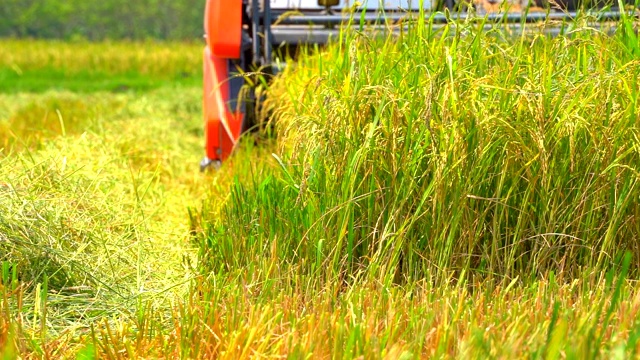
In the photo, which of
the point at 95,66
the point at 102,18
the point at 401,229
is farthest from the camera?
the point at 102,18

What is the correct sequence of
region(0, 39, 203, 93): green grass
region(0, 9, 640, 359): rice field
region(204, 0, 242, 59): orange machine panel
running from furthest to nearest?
region(0, 39, 203, 93): green grass
region(204, 0, 242, 59): orange machine panel
region(0, 9, 640, 359): rice field

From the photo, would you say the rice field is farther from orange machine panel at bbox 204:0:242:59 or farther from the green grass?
the green grass

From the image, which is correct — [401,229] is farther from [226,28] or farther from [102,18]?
[102,18]

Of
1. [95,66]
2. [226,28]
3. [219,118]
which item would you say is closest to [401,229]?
[226,28]

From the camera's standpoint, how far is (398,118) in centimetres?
275

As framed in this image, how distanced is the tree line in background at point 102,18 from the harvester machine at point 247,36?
3660cm

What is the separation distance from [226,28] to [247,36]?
0.32 meters

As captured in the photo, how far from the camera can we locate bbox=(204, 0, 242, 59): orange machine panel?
461cm

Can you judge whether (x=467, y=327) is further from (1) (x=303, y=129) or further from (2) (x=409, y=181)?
(1) (x=303, y=129)

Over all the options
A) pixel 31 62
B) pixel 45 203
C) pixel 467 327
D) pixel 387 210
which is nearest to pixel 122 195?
pixel 45 203

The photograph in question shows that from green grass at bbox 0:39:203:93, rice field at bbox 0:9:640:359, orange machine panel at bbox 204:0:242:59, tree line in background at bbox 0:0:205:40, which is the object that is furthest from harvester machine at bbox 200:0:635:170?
tree line in background at bbox 0:0:205:40

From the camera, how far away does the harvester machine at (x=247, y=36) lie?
4617mm

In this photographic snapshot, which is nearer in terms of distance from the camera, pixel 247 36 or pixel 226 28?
pixel 226 28

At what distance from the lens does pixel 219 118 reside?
4973 mm
